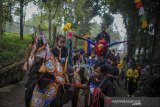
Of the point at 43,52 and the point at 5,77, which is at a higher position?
the point at 43,52

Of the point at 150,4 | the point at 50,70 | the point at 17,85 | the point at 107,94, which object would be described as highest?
the point at 150,4

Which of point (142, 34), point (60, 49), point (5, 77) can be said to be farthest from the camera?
point (142, 34)

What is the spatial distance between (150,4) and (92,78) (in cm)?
1511

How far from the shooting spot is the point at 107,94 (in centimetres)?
686

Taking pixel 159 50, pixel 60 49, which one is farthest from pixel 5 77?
pixel 159 50

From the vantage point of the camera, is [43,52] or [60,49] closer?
[43,52]

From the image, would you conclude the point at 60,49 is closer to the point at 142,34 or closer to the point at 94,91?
the point at 94,91

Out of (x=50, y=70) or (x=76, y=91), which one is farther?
(x=76, y=91)

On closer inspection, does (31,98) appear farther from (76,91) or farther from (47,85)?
(76,91)

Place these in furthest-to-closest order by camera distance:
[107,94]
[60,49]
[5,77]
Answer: [5,77], [60,49], [107,94]

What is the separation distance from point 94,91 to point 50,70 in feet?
3.49

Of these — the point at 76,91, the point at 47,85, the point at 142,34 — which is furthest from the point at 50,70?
the point at 142,34

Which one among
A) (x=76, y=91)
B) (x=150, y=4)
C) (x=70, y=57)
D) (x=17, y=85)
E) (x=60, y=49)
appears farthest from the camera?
(x=150, y=4)

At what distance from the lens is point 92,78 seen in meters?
7.08
